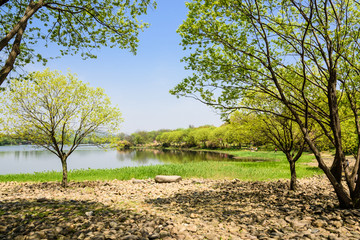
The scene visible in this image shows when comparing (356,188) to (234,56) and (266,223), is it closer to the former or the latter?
(266,223)

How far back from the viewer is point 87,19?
8359mm

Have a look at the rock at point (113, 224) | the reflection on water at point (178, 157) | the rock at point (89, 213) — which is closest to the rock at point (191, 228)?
the rock at point (113, 224)

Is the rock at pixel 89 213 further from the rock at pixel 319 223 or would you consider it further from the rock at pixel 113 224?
the rock at pixel 319 223

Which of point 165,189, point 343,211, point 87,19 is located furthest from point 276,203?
point 87,19

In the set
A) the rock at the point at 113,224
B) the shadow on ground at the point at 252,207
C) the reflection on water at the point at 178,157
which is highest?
the rock at the point at 113,224

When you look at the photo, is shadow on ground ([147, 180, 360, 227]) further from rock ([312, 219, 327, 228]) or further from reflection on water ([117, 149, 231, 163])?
reflection on water ([117, 149, 231, 163])

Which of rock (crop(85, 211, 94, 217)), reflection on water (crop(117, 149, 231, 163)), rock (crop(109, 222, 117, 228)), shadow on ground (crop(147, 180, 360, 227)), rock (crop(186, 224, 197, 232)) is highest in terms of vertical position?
rock (crop(109, 222, 117, 228))

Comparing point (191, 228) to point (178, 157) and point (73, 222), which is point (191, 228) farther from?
point (178, 157)

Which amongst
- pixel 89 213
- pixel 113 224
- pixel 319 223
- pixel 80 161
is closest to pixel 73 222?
pixel 89 213

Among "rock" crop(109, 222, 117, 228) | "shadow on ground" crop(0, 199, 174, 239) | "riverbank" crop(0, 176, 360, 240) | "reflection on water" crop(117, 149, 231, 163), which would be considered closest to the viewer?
"shadow on ground" crop(0, 199, 174, 239)

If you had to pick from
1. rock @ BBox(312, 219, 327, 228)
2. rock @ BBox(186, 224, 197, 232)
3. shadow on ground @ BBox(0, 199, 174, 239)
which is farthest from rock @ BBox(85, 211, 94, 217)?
rock @ BBox(312, 219, 327, 228)

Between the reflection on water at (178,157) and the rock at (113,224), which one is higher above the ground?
the rock at (113,224)

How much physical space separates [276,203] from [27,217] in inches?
361

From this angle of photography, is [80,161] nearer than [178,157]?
Yes
